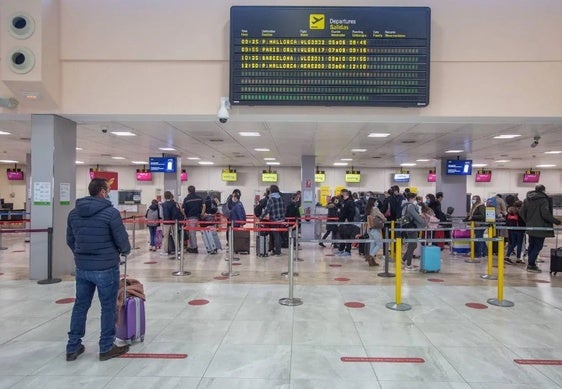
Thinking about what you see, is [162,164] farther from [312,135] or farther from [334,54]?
[334,54]

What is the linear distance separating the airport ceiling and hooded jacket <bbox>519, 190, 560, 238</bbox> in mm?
1525

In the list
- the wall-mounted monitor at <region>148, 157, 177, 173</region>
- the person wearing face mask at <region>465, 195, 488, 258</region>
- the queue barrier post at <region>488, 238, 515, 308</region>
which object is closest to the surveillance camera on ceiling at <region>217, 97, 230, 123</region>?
the queue barrier post at <region>488, 238, 515, 308</region>

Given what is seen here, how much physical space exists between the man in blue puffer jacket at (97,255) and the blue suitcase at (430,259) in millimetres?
6569

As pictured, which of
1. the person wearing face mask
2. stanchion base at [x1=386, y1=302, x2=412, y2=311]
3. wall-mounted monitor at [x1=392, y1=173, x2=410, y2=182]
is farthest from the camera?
wall-mounted monitor at [x1=392, y1=173, x2=410, y2=182]

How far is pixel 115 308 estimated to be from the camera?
3.86 meters

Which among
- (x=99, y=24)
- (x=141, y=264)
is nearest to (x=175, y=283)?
(x=141, y=264)

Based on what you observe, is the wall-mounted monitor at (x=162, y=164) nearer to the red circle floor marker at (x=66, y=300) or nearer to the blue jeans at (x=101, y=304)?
the red circle floor marker at (x=66, y=300)

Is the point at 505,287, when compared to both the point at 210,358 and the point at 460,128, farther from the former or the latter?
the point at 210,358

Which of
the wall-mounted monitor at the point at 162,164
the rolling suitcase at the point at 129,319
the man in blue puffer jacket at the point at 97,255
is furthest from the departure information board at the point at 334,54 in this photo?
the wall-mounted monitor at the point at 162,164

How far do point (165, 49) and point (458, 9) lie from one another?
198 inches

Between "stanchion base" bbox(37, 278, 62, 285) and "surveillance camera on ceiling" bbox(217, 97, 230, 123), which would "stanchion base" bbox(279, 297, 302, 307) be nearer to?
"surveillance camera on ceiling" bbox(217, 97, 230, 123)

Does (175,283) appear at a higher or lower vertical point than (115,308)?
lower

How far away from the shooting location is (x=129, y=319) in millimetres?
4094

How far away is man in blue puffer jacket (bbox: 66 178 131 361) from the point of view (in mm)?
3627
